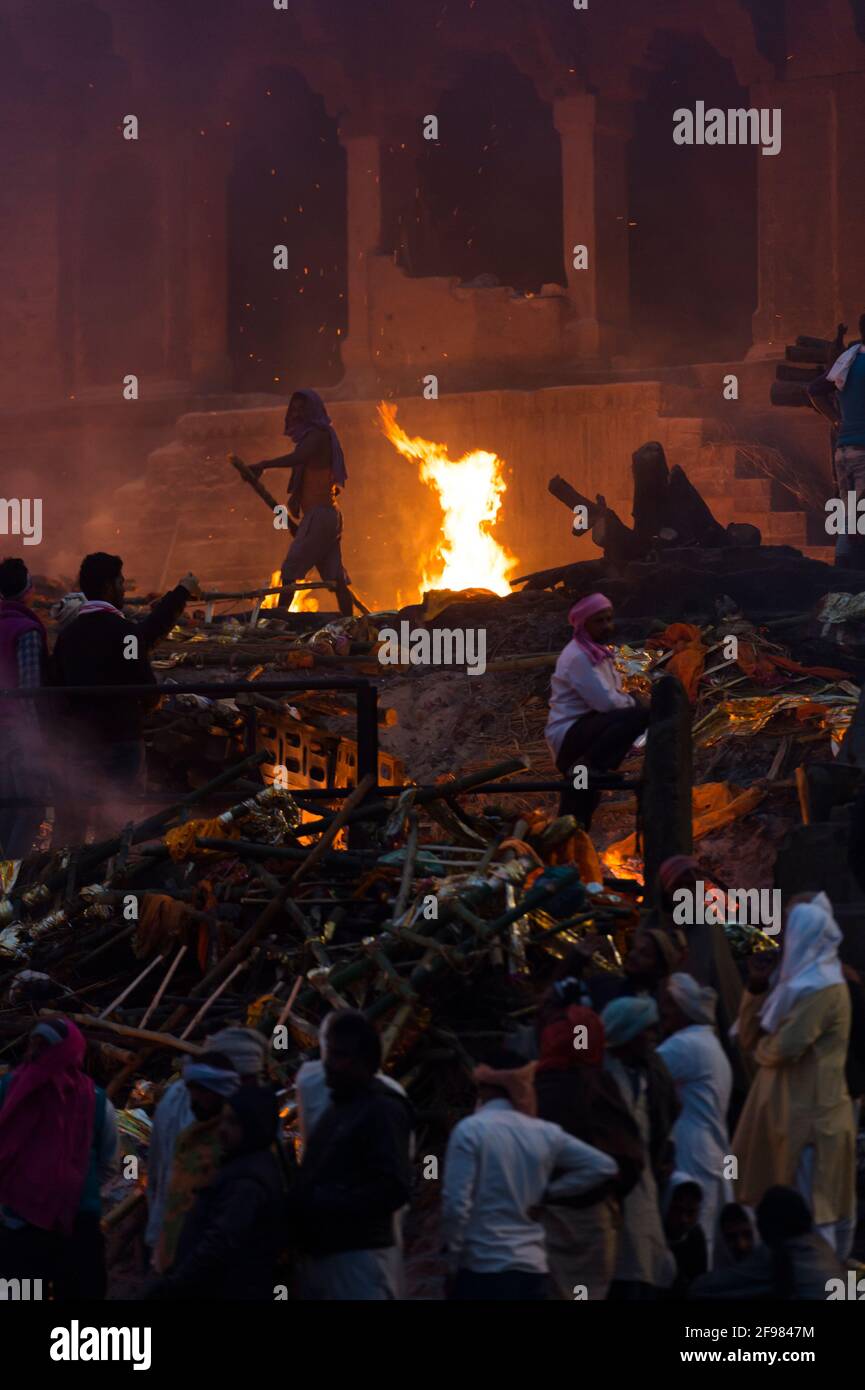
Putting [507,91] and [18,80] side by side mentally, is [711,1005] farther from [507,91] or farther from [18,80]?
[18,80]

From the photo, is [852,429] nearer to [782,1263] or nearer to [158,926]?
[158,926]

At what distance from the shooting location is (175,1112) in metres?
9.07

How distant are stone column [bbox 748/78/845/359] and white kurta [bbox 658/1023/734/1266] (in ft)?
56.8

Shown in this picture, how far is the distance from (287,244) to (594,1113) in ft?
75.7

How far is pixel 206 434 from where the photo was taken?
29109mm

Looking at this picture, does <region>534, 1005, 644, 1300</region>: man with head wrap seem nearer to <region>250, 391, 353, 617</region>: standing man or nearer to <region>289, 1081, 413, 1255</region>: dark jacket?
<region>289, 1081, 413, 1255</region>: dark jacket

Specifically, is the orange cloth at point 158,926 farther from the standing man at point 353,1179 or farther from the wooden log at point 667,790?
the standing man at point 353,1179

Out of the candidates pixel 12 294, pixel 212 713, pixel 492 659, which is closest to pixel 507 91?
pixel 12 294

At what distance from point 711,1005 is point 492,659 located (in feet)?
32.1

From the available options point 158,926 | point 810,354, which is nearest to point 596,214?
point 810,354

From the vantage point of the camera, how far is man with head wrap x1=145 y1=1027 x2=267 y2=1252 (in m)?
8.97

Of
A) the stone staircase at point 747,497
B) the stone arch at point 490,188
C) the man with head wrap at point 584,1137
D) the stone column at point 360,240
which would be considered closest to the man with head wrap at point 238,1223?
the man with head wrap at point 584,1137

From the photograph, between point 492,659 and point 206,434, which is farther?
point 206,434

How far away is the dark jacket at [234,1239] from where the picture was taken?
330 inches
